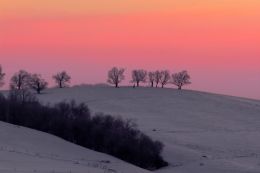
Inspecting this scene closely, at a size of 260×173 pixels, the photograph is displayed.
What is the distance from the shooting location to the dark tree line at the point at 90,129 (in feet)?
166

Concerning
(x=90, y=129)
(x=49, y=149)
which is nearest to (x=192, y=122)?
(x=90, y=129)

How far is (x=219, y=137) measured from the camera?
6412 centimetres

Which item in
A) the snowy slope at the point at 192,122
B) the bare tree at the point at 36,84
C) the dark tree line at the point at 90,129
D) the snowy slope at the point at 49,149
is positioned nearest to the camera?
the snowy slope at the point at 49,149

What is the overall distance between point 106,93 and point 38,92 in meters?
10.7

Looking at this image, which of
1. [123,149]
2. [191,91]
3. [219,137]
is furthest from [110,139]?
[191,91]

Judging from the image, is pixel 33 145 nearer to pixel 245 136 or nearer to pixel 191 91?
pixel 245 136

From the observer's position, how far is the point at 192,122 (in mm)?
74875

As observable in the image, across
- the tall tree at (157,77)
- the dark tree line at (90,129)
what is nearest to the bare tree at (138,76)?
the tall tree at (157,77)

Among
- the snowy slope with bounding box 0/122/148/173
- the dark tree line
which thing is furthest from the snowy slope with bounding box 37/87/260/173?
the snowy slope with bounding box 0/122/148/173

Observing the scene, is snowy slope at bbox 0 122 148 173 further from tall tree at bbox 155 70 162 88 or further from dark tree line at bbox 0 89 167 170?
tall tree at bbox 155 70 162 88

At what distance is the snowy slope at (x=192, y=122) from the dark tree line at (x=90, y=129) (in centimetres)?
183

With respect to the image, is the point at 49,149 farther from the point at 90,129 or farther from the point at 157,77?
the point at 157,77

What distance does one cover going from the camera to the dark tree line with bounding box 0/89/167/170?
50.6 meters

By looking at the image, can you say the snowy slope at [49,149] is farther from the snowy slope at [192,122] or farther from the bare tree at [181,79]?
the bare tree at [181,79]
